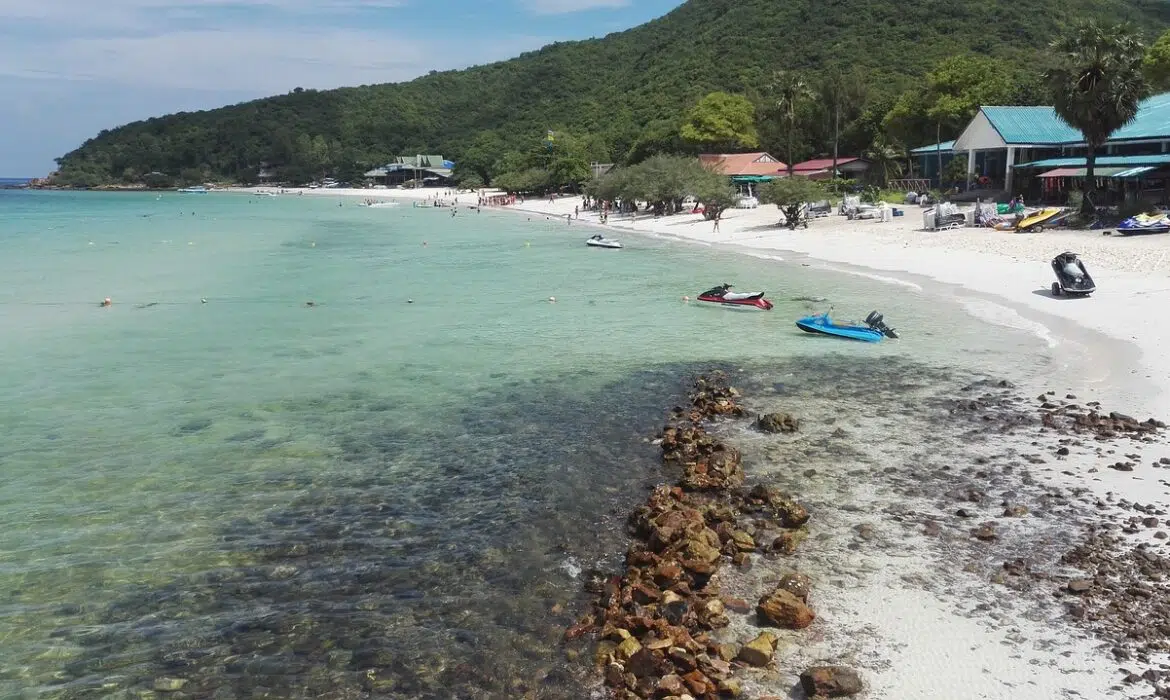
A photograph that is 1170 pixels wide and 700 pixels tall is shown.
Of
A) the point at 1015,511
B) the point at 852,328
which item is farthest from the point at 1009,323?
the point at 1015,511

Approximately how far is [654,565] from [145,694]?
557 centimetres

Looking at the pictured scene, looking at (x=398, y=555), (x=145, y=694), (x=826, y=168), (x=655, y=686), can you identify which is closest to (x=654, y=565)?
(x=655, y=686)

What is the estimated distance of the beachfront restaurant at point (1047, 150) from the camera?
46781 mm

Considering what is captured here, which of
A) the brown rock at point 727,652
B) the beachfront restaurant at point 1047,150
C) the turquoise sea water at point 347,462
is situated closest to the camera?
the brown rock at point 727,652

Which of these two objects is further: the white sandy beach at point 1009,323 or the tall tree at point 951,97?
the tall tree at point 951,97

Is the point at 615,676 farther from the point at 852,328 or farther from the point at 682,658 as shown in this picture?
the point at 852,328

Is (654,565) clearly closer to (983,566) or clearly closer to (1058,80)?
(983,566)

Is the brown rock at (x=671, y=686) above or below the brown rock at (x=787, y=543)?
below

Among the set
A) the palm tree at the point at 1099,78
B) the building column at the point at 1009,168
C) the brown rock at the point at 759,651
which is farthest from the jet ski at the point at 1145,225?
the brown rock at the point at 759,651

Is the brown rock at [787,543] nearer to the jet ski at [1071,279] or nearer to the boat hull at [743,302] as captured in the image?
the boat hull at [743,302]

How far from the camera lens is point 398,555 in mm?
11219

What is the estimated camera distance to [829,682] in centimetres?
776

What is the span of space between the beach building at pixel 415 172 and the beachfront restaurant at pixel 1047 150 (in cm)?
12929

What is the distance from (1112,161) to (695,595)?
48.4 m
